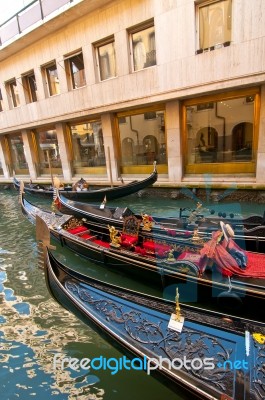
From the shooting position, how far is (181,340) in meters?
1.60

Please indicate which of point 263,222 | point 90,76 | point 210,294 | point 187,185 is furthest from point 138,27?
point 210,294

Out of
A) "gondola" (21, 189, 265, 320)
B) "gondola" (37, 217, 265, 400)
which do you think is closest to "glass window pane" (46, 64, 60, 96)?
"gondola" (21, 189, 265, 320)

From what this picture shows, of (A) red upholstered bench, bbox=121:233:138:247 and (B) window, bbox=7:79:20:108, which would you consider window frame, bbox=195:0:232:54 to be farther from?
(B) window, bbox=7:79:20:108

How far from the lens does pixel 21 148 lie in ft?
37.8

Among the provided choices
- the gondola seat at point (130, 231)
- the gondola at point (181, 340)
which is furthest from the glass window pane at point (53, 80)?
the gondola at point (181, 340)

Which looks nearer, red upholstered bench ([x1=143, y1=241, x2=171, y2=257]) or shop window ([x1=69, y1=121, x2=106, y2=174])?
red upholstered bench ([x1=143, y1=241, x2=171, y2=257])

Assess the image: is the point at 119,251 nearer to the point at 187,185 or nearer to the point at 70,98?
the point at 187,185

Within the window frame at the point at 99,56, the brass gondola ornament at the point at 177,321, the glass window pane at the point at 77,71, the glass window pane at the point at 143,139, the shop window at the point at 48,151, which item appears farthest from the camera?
the shop window at the point at 48,151

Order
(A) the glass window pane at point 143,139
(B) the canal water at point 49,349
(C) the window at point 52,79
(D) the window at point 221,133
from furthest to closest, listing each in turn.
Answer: (C) the window at point 52,79
(A) the glass window pane at point 143,139
(D) the window at point 221,133
(B) the canal water at point 49,349

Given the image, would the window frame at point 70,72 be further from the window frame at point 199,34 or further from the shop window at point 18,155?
the shop window at point 18,155

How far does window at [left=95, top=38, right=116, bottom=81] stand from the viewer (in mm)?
7133

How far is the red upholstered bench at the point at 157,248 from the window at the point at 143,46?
5.14 m

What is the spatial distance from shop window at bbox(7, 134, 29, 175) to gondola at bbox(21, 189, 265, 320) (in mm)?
8718

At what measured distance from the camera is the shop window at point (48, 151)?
9914 millimetres
